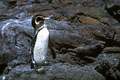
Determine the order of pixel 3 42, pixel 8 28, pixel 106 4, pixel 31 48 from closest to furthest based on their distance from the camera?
pixel 31 48 → pixel 3 42 → pixel 8 28 → pixel 106 4

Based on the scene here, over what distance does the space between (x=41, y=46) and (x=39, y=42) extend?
0.28 feet

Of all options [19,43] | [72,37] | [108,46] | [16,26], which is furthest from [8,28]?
[108,46]

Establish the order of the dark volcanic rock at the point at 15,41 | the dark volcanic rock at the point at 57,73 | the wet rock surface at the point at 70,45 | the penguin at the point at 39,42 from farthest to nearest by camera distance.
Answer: the dark volcanic rock at the point at 15,41, the penguin at the point at 39,42, the wet rock surface at the point at 70,45, the dark volcanic rock at the point at 57,73

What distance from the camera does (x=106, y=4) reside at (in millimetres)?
6996

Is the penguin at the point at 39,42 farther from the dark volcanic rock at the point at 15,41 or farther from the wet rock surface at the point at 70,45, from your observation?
the dark volcanic rock at the point at 15,41

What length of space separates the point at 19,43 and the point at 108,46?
5.78 ft

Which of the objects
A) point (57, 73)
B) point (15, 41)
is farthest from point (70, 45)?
point (15, 41)

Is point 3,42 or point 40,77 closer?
point 40,77

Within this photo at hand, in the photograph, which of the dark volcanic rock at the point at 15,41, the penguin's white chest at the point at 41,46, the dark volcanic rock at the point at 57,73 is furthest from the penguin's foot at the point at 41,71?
the dark volcanic rock at the point at 15,41

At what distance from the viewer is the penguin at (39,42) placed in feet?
14.5

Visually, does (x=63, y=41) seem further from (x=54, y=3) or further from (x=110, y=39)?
(x=54, y=3)

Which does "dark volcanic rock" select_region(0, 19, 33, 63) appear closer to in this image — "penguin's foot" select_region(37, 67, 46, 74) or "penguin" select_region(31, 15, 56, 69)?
"penguin" select_region(31, 15, 56, 69)

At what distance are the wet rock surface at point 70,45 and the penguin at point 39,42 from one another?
0.17 meters

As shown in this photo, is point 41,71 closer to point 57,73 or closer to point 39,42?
point 57,73
